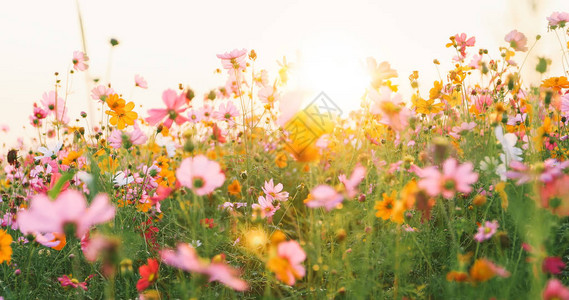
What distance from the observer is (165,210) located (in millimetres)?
1716

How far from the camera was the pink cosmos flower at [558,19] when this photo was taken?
5.23 feet

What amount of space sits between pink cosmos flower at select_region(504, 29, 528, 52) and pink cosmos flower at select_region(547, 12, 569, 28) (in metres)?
0.17

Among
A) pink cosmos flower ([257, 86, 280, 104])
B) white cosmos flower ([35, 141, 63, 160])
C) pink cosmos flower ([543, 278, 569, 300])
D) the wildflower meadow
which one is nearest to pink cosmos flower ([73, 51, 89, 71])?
the wildflower meadow

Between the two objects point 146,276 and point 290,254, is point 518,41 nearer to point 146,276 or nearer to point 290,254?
point 290,254

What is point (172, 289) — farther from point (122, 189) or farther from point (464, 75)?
point (464, 75)

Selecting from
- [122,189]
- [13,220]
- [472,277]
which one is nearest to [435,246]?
[472,277]

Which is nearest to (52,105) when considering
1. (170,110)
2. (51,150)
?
(51,150)

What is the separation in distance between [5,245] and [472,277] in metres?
0.98

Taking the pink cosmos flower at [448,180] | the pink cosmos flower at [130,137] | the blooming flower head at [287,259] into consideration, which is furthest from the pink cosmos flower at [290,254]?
the pink cosmos flower at [130,137]

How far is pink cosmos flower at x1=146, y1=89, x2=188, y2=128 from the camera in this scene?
0.79m

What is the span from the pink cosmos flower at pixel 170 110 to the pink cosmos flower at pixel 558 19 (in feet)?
5.27

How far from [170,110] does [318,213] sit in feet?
2.24

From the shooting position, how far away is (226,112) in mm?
1766

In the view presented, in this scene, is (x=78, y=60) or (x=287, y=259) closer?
(x=287, y=259)
